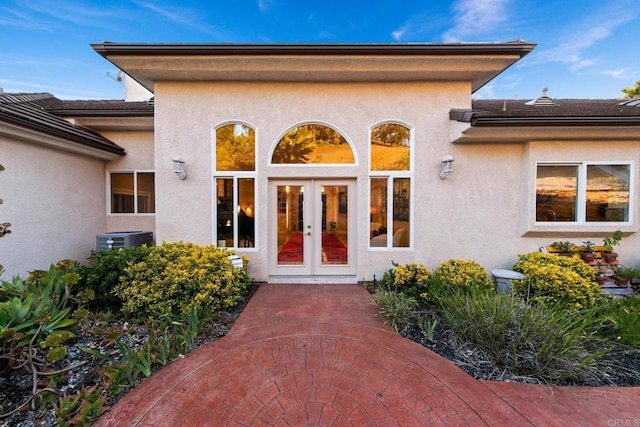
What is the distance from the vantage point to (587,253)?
21.3 ft

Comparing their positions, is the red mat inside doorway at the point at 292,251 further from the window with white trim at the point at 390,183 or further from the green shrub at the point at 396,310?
the green shrub at the point at 396,310

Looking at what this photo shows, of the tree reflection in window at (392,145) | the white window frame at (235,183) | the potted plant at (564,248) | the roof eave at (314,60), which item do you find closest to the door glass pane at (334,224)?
the tree reflection in window at (392,145)

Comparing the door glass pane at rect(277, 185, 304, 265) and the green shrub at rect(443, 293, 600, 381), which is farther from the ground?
the door glass pane at rect(277, 185, 304, 265)

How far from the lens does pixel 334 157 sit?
7.06 m

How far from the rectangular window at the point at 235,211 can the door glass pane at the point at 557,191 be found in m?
7.80

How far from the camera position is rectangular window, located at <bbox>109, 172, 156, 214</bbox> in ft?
26.9

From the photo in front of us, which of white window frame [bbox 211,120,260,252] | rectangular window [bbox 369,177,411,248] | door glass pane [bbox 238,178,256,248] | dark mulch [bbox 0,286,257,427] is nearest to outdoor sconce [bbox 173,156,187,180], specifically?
white window frame [bbox 211,120,260,252]

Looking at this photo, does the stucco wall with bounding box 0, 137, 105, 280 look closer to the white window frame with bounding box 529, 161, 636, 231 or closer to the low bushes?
the low bushes

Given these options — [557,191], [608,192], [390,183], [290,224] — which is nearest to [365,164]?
[390,183]

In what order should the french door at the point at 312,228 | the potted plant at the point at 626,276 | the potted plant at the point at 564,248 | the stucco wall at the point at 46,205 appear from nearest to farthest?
the stucco wall at the point at 46,205, the potted plant at the point at 626,276, the potted plant at the point at 564,248, the french door at the point at 312,228

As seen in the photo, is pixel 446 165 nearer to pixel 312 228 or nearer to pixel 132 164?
pixel 312 228

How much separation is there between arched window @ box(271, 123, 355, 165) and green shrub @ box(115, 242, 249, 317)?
3240 mm
